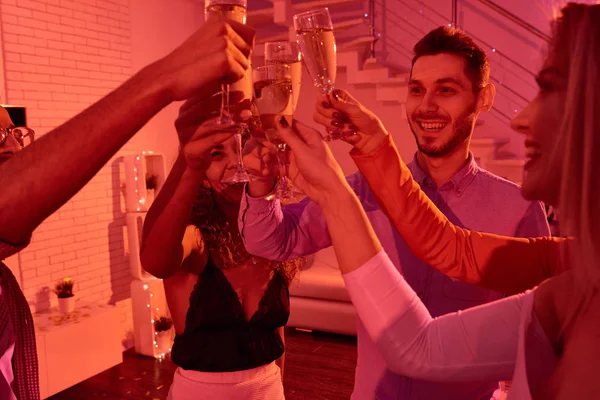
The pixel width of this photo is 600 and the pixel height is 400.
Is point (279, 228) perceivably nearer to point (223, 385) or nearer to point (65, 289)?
point (223, 385)

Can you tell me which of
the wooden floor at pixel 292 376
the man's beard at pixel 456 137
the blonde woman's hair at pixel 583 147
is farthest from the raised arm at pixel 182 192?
the wooden floor at pixel 292 376

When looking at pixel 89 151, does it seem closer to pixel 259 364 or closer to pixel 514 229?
pixel 259 364

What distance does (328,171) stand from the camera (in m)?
0.93

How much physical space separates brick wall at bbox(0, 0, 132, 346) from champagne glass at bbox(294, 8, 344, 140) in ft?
11.8

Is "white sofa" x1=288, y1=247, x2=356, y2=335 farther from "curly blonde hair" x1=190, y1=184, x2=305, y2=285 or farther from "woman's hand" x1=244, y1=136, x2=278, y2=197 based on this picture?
"woman's hand" x1=244, y1=136, x2=278, y2=197

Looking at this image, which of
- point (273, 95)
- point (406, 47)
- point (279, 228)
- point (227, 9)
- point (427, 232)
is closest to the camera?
point (227, 9)

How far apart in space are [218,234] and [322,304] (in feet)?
10.9

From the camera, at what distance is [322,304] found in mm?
4848

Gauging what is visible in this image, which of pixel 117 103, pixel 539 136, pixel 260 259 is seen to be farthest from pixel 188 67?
pixel 260 259

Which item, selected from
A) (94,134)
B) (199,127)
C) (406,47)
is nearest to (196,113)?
(199,127)

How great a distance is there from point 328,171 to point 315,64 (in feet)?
0.96

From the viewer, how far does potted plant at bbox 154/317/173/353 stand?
4566 mm

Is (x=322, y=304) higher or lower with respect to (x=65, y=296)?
lower

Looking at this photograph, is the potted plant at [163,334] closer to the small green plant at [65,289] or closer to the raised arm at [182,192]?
the small green plant at [65,289]
